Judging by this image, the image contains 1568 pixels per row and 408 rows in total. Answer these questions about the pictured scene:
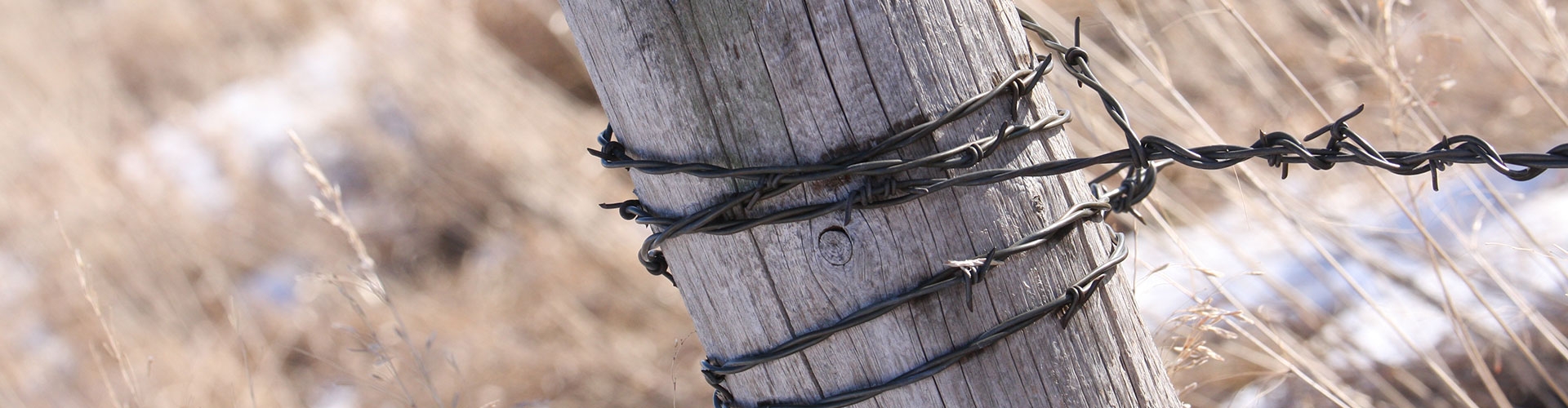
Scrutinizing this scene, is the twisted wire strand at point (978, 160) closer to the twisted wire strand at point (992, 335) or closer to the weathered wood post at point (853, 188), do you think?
the weathered wood post at point (853, 188)

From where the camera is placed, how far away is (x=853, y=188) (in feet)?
2.90

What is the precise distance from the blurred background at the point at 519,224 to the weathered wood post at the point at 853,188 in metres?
1.12

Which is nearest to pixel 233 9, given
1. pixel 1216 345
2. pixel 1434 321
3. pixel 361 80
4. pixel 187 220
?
pixel 361 80

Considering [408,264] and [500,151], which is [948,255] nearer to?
[500,151]

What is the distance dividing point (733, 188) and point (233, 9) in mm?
6460

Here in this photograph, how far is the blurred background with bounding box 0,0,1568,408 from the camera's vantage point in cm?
264

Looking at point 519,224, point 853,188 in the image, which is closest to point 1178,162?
point 853,188

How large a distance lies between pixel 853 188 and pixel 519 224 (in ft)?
10.9

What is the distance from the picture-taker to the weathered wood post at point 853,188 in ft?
2.84

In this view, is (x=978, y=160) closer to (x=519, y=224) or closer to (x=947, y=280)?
(x=947, y=280)

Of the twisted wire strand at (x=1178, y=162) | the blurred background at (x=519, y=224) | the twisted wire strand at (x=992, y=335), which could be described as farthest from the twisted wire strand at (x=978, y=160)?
the blurred background at (x=519, y=224)

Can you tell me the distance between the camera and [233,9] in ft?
19.9

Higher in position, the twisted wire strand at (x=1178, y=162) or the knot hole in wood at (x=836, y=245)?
the twisted wire strand at (x=1178, y=162)

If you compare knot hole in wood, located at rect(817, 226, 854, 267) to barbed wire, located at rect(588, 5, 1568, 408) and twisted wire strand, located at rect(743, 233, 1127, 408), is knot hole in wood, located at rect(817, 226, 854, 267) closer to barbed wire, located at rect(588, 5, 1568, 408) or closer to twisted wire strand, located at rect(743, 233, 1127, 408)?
barbed wire, located at rect(588, 5, 1568, 408)
